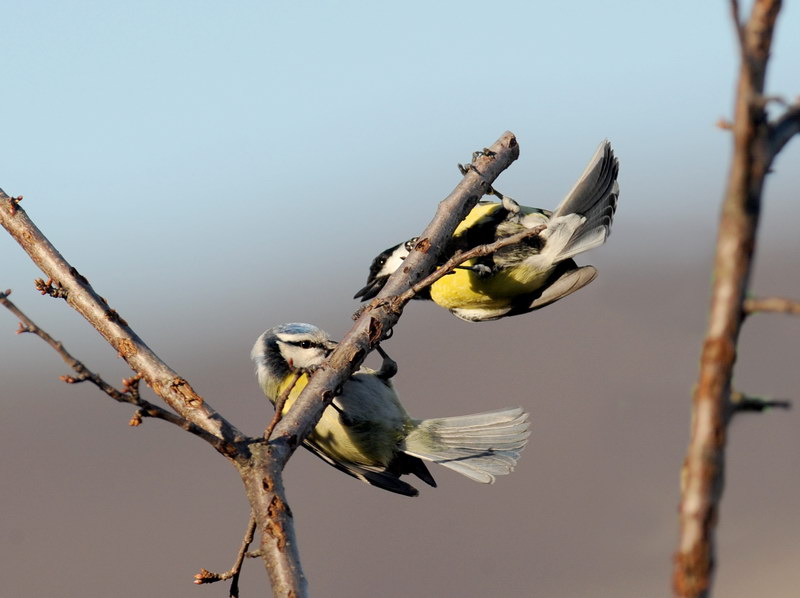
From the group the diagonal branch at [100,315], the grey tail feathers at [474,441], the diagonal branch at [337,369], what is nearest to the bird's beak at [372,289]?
the grey tail feathers at [474,441]

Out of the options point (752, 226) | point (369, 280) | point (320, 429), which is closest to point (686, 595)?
point (752, 226)

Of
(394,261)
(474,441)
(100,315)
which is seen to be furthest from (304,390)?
(474,441)

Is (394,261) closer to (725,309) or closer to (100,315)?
(100,315)

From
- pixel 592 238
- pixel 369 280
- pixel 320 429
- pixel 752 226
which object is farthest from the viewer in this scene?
pixel 369 280

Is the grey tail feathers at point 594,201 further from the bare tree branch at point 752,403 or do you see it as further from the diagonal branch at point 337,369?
the bare tree branch at point 752,403

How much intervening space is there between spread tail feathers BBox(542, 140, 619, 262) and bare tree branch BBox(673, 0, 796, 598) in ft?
10.6

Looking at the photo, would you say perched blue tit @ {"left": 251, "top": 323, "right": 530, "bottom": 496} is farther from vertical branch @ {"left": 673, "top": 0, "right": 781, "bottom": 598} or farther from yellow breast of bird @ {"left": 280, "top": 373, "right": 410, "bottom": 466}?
vertical branch @ {"left": 673, "top": 0, "right": 781, "bottom": 598}

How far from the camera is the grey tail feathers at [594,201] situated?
4.01m

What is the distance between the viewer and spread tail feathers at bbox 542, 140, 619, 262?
402 centimetres

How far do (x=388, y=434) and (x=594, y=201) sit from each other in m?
1.52

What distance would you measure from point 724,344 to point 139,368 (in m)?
1.87

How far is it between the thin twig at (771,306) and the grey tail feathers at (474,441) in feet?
12.0

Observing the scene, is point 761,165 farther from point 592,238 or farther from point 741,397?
point 592,238

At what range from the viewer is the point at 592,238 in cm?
409
